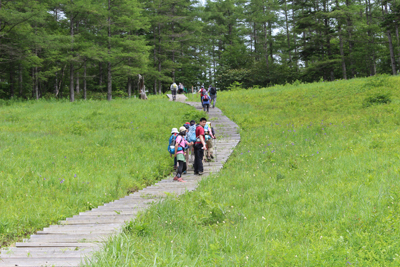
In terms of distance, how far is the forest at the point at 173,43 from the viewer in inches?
1019

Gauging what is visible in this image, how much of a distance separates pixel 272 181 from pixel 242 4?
5331cm

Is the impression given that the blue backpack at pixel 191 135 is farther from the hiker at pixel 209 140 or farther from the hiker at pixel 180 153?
the hiker at pixel 209 140

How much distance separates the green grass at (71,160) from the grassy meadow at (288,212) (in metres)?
2.46

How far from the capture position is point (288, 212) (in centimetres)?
497

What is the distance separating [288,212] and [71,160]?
7.87 m

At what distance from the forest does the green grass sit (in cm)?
1036

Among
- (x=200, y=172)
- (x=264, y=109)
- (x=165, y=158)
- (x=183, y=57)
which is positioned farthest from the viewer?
(x=183, y=57)

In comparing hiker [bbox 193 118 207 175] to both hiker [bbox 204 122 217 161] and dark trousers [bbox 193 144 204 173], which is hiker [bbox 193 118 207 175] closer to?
dark trousers [bbox 193 144 204 173]

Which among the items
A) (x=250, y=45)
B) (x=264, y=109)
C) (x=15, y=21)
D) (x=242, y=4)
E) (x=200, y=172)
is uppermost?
(x=242, y=4)

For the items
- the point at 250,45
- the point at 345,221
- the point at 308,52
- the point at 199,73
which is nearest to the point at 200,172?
the point at 345,221

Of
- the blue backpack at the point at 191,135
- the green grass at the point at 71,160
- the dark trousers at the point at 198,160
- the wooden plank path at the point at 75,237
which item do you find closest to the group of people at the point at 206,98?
the green grass at the point at 71,160

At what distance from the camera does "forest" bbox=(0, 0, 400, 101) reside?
25.9 meters

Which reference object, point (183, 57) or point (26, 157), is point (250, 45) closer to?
point (183, 57)

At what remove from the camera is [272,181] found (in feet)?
23.1
